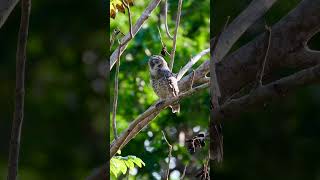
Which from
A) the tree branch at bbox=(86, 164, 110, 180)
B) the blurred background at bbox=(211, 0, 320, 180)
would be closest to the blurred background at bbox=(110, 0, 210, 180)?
the blurred background at bbox=(211, 0, 320, 180)

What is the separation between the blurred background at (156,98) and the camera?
2.57 meters

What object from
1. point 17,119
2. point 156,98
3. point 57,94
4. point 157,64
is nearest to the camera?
point 17,119

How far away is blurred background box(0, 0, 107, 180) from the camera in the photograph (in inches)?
59.6

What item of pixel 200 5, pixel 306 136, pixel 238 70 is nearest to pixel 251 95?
pixel 238 70

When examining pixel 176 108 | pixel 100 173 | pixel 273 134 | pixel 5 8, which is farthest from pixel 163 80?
pixel 5 8

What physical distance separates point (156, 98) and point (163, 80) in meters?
0.70

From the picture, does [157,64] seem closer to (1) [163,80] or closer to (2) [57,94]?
(1) [163,80]

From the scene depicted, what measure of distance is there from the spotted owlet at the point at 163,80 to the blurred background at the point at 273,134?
41 cm

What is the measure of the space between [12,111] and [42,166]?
0.16 metres

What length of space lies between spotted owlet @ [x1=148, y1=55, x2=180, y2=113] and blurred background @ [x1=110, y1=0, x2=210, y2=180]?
0.81 feet

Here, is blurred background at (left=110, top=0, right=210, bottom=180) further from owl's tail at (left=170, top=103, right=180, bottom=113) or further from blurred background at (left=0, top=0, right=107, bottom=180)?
blurred background at (left=0, top=0, right=107, bottom=180)

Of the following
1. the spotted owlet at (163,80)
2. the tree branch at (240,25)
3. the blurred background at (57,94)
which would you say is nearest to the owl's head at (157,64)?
the spotted owlet at (163,80)

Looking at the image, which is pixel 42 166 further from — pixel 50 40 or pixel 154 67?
pixel 154 67

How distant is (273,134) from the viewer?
5.84ft
